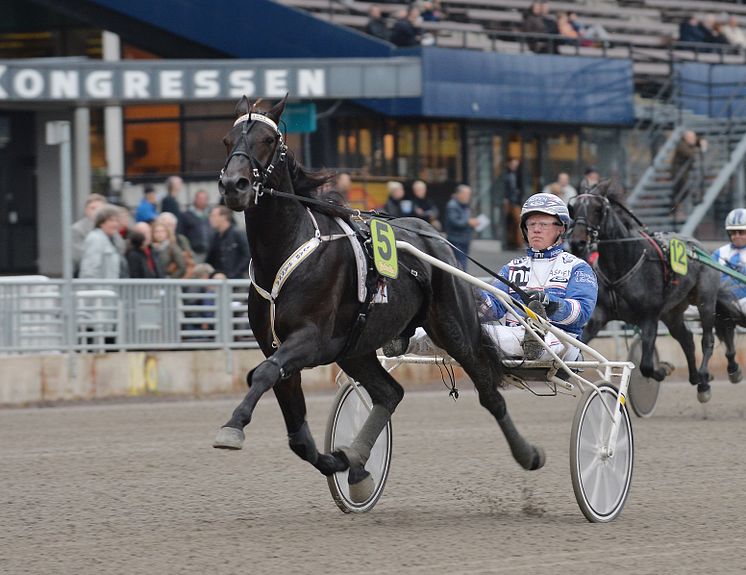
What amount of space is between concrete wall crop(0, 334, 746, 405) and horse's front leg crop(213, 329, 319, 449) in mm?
7657

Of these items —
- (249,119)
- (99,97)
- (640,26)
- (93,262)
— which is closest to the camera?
(249,119)

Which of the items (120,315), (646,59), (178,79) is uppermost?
(646,59)

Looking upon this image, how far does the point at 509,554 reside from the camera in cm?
605

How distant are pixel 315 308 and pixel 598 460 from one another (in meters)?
1.51

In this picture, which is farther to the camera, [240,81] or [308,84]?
[308,84]

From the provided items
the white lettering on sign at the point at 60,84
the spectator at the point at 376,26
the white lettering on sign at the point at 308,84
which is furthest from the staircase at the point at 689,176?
the white lettering on sign at the point at 60,84

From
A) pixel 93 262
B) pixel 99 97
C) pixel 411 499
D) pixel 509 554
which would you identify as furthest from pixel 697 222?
pixel 509 554

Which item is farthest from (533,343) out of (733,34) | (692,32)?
(733,34)

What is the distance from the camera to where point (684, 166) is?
74.8 feet

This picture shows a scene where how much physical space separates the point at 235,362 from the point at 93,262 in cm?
169

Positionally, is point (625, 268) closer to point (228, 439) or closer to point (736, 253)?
point (736, 253)

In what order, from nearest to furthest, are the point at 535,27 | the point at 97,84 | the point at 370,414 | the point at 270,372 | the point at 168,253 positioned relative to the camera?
the point at 270,372
the point at 370,414
the point at 168,253
the point at 97,84
the point at 535,27

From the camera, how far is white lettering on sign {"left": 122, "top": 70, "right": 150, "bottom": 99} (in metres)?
18.9

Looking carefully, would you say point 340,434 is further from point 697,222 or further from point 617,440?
point 697,222
